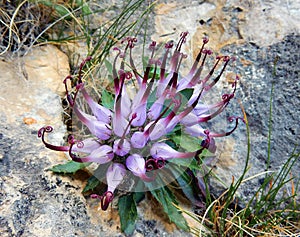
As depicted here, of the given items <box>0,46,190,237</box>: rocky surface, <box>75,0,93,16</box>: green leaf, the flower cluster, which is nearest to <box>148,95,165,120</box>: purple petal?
the flower cluster

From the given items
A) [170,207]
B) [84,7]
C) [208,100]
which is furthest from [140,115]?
[84,7]

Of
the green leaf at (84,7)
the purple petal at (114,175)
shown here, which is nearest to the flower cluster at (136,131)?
the purple petal at (114,175)

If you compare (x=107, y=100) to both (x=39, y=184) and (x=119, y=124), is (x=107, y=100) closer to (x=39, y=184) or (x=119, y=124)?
(x=119, y=124)

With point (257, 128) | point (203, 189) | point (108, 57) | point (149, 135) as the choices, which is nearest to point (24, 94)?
point (108, 57)

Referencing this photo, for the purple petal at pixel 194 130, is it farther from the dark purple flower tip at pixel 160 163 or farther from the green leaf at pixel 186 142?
the dark purple flower tip at pixel 160 163

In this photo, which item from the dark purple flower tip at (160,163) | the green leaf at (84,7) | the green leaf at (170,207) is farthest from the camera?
the green leaf at (84,7)

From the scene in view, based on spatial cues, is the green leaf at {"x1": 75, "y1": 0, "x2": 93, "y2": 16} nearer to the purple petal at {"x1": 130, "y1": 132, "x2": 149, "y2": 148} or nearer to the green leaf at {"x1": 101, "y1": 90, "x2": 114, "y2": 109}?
the green leaf at {"x1": 101, "y1": 90, "x2": 114, "y2": 109}
